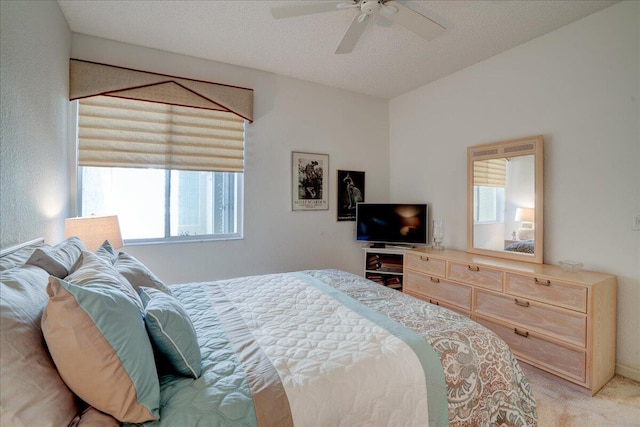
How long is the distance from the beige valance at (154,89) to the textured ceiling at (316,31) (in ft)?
0.97

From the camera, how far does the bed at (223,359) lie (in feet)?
2.70

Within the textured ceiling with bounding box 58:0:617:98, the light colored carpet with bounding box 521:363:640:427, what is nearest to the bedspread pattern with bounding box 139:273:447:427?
the light colored carpet with bounding box 521:363:640:427

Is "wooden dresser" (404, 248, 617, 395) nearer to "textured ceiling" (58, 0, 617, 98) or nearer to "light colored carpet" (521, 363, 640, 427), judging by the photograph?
"light colored carpet" (521, 363, 640, 427)

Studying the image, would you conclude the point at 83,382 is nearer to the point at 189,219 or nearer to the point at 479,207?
the point at 189,219

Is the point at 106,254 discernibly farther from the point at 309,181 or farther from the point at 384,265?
the point at 384,265

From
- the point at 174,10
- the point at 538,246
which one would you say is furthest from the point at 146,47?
the point at 538,246

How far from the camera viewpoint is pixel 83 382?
0.84 meters

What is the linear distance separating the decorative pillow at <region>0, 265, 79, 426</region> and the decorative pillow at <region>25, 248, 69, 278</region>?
31 centimetres

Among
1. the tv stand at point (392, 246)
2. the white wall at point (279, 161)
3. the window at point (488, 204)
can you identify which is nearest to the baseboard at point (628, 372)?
the window at point (488, 204)

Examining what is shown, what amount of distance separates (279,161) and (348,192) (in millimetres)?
1005

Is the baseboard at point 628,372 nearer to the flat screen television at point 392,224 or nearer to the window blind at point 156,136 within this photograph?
the flat screen television at point 392,224

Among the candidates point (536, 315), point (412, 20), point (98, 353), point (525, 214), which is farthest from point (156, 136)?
point (536, 315)

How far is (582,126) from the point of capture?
246 centimetres

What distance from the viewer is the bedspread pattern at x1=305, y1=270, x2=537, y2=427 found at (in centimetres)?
127
